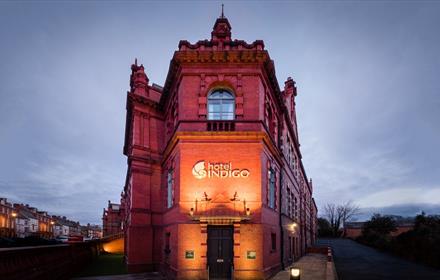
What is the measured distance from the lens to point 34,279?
1372 cm

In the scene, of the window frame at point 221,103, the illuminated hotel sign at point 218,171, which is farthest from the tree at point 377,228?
the window frame at point 221,103

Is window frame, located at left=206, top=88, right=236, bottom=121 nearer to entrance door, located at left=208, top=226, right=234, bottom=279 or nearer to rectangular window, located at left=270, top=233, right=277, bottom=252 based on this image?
entrance door, located at left=208, top=226, right=234, bottom=279

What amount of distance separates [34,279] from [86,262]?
16114 mm

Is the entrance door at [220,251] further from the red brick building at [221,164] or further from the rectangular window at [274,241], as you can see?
the rectangular window at [274,241]

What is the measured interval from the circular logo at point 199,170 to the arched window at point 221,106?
8.75 feet

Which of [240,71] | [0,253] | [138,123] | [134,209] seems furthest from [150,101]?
[0,253]

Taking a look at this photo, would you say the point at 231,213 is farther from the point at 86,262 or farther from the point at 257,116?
the point at 86,262

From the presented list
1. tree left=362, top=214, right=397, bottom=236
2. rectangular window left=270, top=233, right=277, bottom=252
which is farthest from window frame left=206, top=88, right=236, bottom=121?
tree left=362, top=214, right=397, bottom=236

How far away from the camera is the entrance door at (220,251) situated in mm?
17984

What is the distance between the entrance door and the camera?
1798 centimetres

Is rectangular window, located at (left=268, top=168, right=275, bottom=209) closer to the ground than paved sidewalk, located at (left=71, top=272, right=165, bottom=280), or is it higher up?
higher up

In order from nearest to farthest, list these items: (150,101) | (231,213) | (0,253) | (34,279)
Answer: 1. (0,253)
2. (34,279)
3. (231,213)
4. (150,101)

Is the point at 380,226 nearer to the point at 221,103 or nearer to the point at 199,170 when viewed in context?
the point at 221,103

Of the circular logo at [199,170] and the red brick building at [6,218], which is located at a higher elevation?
the circular logo at [199,170]
